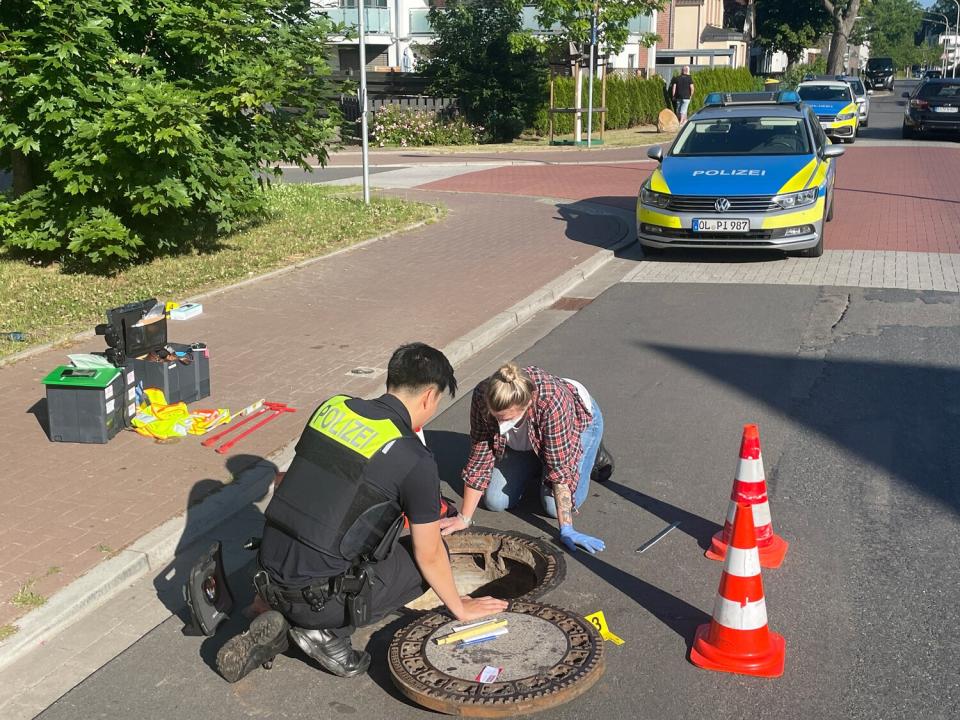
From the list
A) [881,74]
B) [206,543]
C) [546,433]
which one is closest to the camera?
[546,433]

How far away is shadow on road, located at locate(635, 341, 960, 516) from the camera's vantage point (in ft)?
20.7

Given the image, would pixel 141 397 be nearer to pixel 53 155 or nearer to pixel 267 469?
pixel 267 469

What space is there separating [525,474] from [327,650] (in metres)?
1.92

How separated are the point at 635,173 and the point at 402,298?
12987mm

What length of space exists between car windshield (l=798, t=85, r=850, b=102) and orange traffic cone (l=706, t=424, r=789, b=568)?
2887 cm

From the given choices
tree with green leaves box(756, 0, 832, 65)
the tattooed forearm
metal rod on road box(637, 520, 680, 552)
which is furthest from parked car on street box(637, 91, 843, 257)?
tree with green leaves box(756, 0, 832, 65)

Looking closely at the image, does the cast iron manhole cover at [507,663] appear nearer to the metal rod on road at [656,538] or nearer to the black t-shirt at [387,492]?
the black t-shirt at [387,492]

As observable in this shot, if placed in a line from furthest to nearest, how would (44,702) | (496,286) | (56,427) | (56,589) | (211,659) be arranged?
1. (496,286)
2. (56,427)
3. (56,589)
4. (211,659)
5. (44,702)

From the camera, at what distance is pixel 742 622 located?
4.15 metres

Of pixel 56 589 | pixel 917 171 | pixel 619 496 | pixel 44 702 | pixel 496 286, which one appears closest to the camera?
pixel 44 702

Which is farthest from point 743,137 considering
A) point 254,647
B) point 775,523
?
point 254,647

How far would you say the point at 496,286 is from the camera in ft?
37.3

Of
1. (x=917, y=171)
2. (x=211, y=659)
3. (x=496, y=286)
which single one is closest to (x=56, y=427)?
(x=211, y=659)

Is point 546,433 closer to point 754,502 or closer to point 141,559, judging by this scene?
point 754,502
